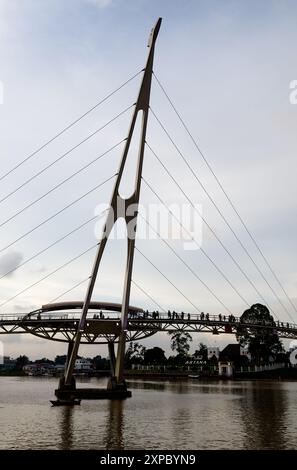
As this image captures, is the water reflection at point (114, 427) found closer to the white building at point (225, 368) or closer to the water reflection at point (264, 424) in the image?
the water reflection at point (264, 424)

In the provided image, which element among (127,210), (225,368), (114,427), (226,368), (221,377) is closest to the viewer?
(114,427)

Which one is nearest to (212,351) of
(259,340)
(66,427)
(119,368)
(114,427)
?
(259,340)

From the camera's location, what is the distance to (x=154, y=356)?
173750 millimetres

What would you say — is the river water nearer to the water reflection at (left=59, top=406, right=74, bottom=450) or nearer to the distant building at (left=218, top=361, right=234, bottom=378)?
the water reflection at (left=59, top=406, right=74, bottom=450)

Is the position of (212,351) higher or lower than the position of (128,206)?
lower

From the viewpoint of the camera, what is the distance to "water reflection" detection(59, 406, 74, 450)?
2353cm

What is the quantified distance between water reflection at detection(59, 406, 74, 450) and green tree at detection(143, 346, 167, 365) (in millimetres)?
130839

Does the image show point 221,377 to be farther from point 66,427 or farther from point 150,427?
point 66,427

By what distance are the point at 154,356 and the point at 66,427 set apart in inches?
5806

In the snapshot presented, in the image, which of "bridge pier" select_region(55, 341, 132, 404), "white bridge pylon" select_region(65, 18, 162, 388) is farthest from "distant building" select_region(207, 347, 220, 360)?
"white bridge pylon" select_region(65, 18, 162, 388)
